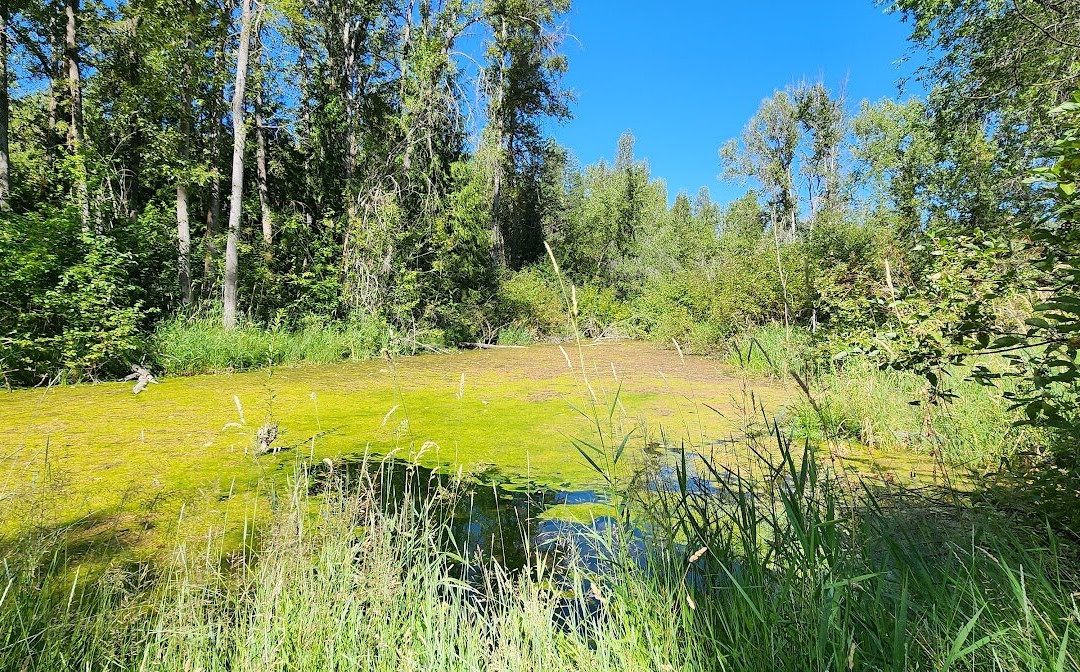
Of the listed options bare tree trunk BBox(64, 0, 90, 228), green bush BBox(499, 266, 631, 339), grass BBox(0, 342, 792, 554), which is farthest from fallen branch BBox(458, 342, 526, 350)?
bare tree trunk BBox(64, 0, 90, 228)

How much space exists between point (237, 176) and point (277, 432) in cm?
619

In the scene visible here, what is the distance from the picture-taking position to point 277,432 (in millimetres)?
3629

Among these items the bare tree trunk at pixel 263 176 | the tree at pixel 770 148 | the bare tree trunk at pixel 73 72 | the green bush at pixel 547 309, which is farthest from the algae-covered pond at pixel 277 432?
the tree at pixel 770 148

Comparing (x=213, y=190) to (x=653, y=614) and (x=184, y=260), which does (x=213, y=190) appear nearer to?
(x=184, y=260)

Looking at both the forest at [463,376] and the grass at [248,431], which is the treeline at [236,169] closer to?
the forest at [463,376]

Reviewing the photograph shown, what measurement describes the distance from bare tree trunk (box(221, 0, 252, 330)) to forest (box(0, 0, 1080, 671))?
2.9 inches

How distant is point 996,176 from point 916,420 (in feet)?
25.0

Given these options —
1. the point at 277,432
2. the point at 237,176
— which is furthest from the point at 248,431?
the point at 237,176

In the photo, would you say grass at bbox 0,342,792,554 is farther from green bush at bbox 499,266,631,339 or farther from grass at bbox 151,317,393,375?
green bush at bbox 499,266,631,339

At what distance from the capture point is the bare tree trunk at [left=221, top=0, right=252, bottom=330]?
7.44m

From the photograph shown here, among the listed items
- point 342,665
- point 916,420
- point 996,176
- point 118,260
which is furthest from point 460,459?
point 996,176

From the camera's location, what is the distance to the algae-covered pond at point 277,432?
2281mm

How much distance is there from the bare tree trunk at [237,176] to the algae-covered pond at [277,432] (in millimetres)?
1770

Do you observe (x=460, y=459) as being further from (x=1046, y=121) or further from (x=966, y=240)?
(x=1046, y=121)
